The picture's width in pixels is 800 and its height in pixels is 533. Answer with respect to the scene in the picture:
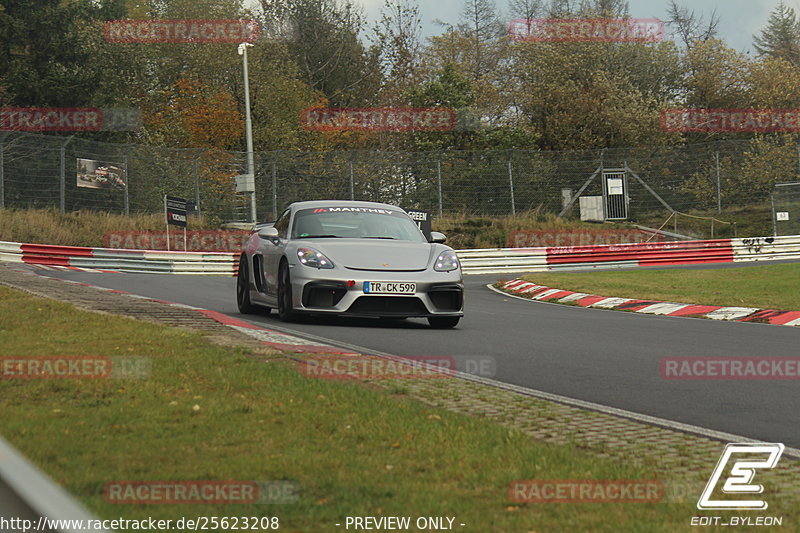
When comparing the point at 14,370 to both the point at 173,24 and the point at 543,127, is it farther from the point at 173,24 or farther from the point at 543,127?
the point at 173,24

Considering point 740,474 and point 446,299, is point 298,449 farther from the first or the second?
point 446,299

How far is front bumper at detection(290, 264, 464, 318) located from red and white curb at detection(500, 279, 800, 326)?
5.32m

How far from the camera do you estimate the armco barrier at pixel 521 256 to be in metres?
27.6

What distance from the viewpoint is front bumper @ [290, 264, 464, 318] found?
37.2 ft

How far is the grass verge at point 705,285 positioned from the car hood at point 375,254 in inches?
264

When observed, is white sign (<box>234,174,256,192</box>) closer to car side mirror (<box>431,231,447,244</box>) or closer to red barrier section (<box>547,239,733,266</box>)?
red barrier section (<box>547,239,733,266</box>)

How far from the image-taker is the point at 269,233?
12641mm

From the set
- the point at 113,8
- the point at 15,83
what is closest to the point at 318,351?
the point at 15,83

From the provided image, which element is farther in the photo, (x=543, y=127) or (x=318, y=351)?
(x=543, y=127)

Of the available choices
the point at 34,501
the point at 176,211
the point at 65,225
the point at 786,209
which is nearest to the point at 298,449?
the point at 34,501

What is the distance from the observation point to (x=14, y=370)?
272 inches

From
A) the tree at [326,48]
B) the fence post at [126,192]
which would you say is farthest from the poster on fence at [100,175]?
the tree at [326,48]

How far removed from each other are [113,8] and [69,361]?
60650 mm

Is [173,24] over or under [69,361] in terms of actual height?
over
